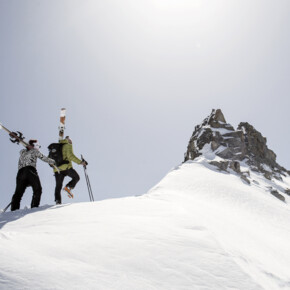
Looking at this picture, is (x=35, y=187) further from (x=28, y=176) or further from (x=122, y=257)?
(x=122, y=257)

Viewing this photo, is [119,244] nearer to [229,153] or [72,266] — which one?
[72,266]

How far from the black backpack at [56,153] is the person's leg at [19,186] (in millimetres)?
1425

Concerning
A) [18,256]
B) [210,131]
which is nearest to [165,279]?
[18,256]

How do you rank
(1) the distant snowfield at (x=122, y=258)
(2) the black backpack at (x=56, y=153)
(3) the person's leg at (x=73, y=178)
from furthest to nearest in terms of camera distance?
(3) the person's leg at (x=73, y=178) < (2) the black backpack at (x=56, y=153) < (1) the distant snowfield at (x=122, y=258)

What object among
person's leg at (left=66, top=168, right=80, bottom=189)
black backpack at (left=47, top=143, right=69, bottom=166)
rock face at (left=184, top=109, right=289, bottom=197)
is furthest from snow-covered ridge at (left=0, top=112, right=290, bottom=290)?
rock face at (left=184, top=109, right=289, bottom=197)

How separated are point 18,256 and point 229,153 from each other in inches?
1687

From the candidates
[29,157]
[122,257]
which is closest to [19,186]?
[29,157]

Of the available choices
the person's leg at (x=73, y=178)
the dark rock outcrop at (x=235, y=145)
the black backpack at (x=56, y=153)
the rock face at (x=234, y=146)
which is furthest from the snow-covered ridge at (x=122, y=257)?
the dark rock outcrop at (x=235, y=145)

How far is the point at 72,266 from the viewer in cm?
200

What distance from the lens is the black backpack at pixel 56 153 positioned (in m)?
7.89

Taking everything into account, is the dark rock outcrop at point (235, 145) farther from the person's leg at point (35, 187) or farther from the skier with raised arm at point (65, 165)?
the person's leg at point (35, 187)

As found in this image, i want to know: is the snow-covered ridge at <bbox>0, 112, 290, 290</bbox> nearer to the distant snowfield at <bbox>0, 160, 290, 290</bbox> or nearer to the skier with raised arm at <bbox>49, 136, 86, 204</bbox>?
the distant snowfield at <bbox>0, 160, 290, 290</bbox>

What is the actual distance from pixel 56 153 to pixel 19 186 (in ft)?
5.85

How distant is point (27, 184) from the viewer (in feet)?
21.5
